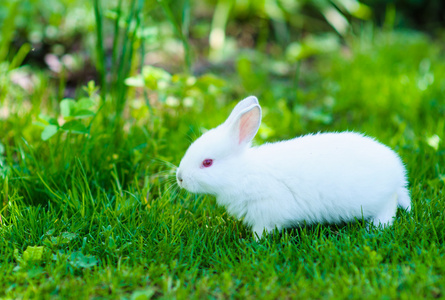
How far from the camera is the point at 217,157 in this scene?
2227mm

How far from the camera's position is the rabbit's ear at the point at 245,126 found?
7.11 feet

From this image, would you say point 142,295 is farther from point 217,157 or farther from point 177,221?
point 217,157

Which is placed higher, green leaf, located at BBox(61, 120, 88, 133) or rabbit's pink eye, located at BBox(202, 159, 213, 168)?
green leaf, located at BBox(61, 120, 88, 133)

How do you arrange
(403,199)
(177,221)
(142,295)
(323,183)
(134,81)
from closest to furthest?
1. (142,295)
2. (323,183)
3. (177,221)
4. (403,199)
5. (134,81)

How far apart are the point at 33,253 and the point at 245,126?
1136 millimetres

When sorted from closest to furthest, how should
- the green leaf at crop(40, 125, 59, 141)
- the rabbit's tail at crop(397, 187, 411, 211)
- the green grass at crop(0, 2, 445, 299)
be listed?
the green grass at crop(0, 2, 445, 299)
the rabbit's tail at crop(397, 187, 411, 211)
the green leaf at crop(40, 125, 59, 141)

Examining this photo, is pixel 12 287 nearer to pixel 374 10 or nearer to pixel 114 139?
pixel 114 139

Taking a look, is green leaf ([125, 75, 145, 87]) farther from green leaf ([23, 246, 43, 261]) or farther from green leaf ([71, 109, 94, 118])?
green leaf ([23, 246, 43, 261])

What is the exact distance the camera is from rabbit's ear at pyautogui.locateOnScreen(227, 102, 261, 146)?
2168mm

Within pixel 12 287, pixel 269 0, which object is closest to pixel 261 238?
pixel 12 287

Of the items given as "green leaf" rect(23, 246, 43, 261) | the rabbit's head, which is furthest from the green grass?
the rabbit's head

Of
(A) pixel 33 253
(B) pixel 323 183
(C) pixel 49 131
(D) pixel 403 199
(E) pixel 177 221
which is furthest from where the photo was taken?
(C) pixel 49 131

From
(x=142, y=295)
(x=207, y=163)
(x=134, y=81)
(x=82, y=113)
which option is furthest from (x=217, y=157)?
(x=134, y=81)

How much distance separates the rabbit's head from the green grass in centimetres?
22
